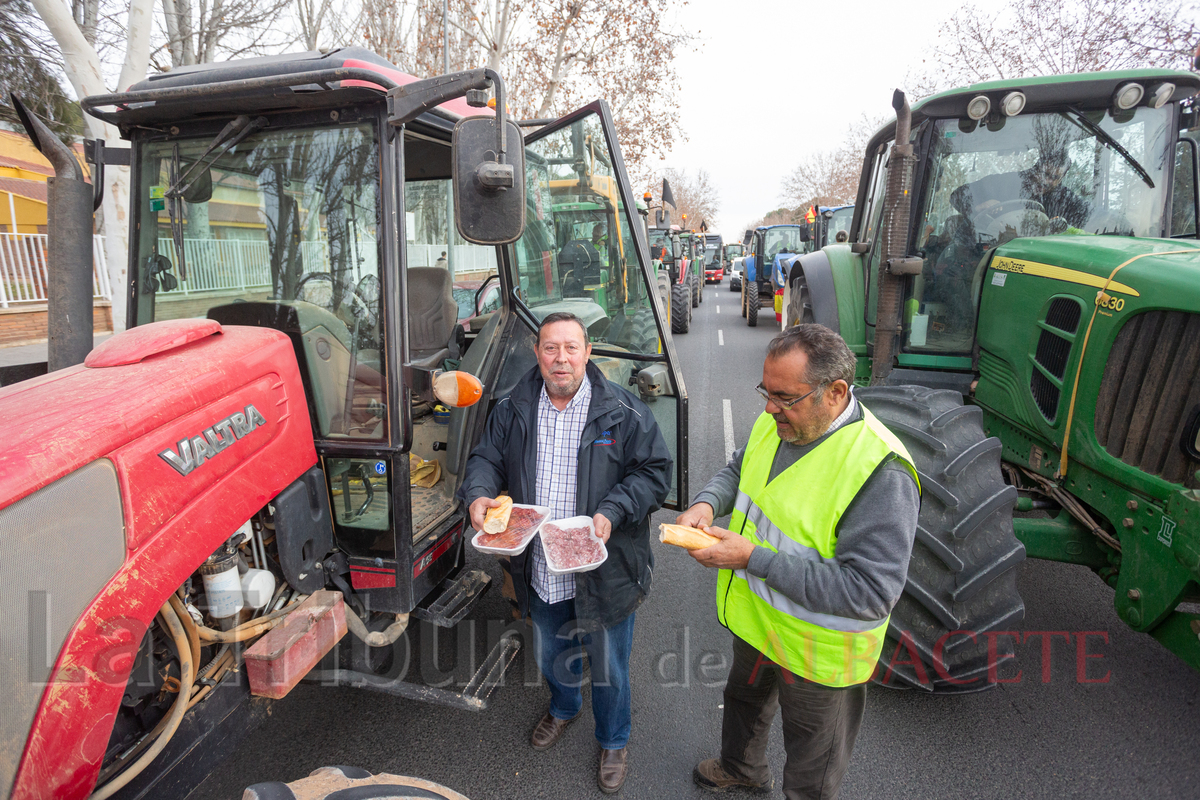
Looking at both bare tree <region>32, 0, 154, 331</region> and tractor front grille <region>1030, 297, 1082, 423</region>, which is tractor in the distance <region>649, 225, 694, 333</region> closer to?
bare tree <region>32, 0, 154, 331</region>

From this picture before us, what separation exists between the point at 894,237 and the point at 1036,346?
0.91m

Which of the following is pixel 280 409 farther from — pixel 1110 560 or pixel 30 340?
pixel 30 340

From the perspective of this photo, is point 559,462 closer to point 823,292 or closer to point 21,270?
point 823,292

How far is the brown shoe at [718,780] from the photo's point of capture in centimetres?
263

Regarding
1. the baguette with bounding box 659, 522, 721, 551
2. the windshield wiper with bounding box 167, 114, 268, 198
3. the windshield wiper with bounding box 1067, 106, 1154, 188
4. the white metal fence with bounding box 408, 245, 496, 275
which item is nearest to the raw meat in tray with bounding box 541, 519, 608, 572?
the baguette with bounding box 659, 522, 721, 551

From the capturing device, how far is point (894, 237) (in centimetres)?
357

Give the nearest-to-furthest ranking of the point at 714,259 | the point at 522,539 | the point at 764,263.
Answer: the point at 522,539, the point at 764,263, the point at 714,259

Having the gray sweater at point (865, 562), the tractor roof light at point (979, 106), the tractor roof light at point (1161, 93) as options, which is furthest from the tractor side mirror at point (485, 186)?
the tractor roof light at point (1161, 93)

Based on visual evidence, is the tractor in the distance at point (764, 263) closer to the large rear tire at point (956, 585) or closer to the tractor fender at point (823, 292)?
the tractor fender at point (823, 292)

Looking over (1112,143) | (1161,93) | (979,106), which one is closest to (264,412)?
(979,106)

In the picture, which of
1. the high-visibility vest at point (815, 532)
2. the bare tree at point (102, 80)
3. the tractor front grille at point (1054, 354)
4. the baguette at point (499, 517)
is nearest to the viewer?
the high-visibility vest at point (815, 532)

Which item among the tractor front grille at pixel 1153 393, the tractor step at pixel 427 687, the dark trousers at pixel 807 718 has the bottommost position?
the tractor step at pixel 427 687

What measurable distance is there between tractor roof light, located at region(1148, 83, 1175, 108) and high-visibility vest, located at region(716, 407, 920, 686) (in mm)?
3062

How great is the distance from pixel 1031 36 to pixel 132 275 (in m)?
17.4
